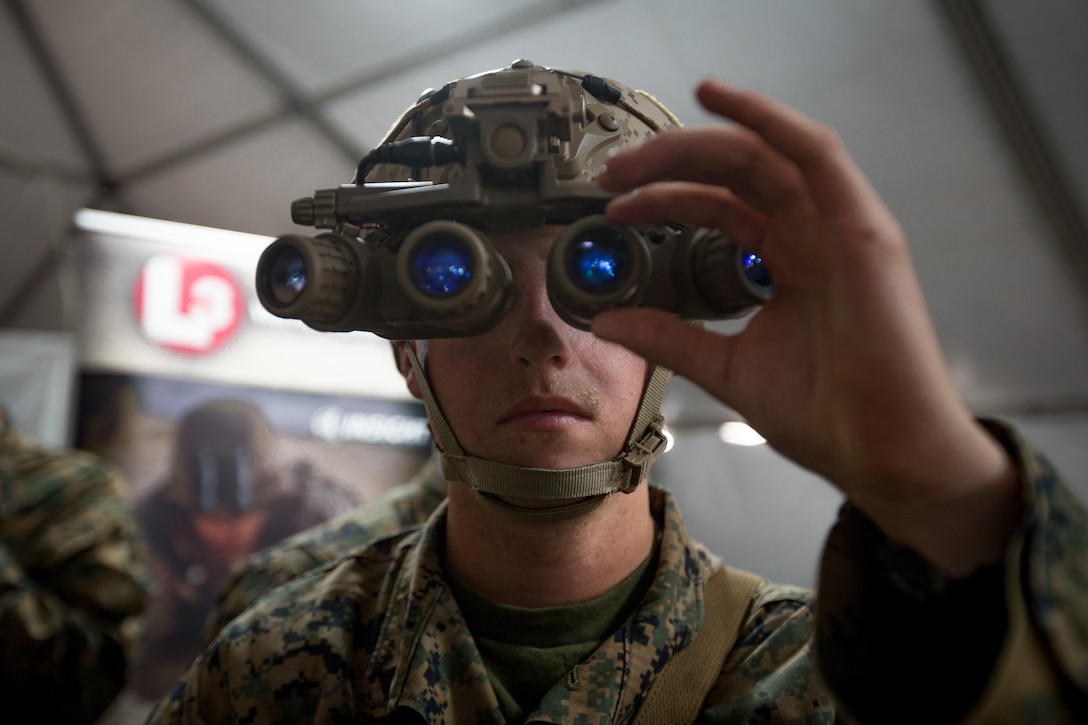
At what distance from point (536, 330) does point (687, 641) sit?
57cm

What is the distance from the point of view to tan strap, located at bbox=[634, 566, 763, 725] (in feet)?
4.20

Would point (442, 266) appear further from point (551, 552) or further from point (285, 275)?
point (551, 552)

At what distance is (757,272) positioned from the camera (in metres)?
0.97

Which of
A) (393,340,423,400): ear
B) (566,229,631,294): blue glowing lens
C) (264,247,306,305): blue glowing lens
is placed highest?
(264,247,306,305): blue glowing lens

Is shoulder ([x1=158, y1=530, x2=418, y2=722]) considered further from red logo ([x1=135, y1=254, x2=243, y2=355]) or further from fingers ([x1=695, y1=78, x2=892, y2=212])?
red logo ([x1=135, y1=254, x2=243, y2=355])

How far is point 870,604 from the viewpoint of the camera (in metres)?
0.89

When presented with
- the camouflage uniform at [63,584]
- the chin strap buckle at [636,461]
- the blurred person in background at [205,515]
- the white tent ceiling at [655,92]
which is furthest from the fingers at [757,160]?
the blurred person in background at [205,515]

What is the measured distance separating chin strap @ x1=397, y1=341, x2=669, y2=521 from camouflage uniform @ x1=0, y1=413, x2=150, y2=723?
1.87m

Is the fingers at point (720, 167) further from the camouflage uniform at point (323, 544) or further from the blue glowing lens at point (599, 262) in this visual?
the camouflage uniform at point (323, 544)

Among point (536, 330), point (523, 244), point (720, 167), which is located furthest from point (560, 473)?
point (720, 167)

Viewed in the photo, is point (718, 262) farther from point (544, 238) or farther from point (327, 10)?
point (327, 10)

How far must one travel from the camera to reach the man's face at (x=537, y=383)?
A: 4.14 feet

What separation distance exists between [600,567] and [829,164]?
0.83 metres

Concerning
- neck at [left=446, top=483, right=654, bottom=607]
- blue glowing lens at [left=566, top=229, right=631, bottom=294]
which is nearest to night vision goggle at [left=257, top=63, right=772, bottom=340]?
blue glowing lens at [left=566, top=229, right=631, bottom=294]
